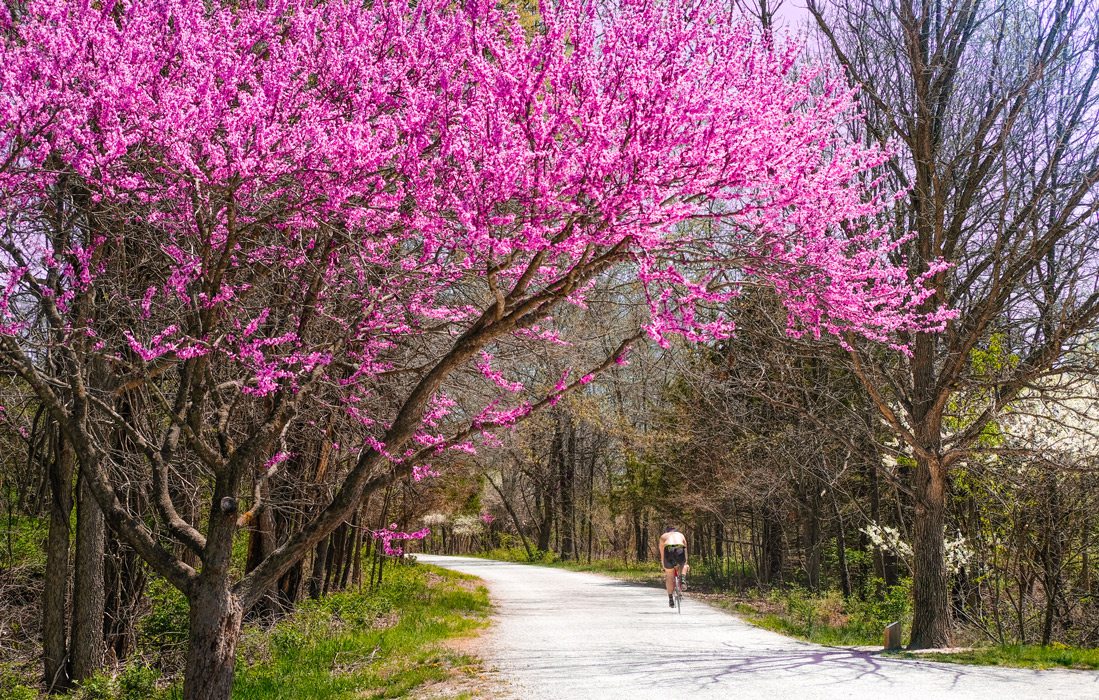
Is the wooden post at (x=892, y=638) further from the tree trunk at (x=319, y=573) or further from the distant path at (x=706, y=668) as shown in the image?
the tree trunk at (x=319, y=573)

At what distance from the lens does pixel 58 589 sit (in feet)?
24.5

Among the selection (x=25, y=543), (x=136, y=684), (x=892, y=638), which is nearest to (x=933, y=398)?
(x=892, y=638)

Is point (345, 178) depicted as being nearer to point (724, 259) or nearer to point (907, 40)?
point (724, 259)

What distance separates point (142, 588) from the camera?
9.23 meters

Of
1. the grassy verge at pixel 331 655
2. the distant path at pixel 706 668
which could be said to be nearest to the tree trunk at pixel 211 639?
the grassy verge at pixel 331 655

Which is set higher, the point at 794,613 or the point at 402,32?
the point at 402,32

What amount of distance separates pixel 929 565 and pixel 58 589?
9.52m

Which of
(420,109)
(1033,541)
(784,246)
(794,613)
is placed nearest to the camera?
(420,109)

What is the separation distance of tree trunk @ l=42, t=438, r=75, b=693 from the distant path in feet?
13.3

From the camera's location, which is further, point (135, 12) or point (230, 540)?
point (230, 540)

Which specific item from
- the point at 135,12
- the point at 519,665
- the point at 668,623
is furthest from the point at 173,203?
the point at 668,623

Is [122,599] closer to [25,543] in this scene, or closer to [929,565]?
[25,543]

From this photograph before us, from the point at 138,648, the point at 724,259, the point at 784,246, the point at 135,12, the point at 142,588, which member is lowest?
the point at 138,648

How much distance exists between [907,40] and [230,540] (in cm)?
915
